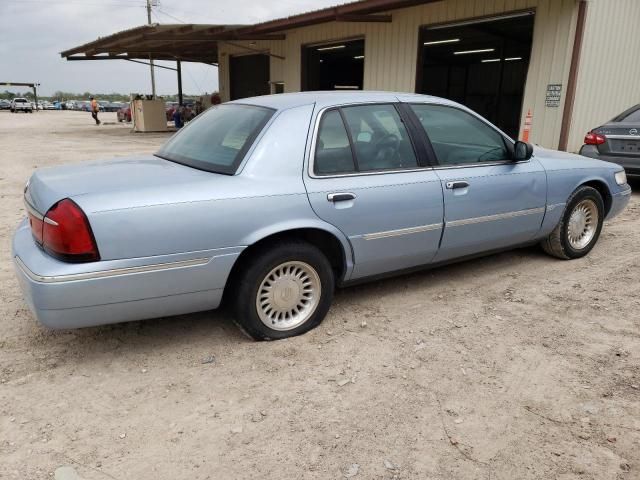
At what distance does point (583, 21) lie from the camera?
10.4 m

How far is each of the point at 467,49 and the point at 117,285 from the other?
22543mm

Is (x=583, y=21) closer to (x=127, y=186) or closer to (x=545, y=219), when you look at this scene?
(x=545, y=219)

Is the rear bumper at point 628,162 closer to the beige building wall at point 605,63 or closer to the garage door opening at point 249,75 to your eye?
the beige building wall at point 605,63

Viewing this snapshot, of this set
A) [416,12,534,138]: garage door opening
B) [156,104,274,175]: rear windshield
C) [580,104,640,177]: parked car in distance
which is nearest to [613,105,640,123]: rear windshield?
[580,104,640,177]: parked car in distance

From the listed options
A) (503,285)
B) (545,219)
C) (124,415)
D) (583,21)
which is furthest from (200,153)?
(583,21)

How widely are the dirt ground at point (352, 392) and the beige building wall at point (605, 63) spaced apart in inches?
305

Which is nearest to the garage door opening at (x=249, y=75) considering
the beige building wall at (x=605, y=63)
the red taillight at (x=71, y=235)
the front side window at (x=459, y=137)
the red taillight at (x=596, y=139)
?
the beige building wall at (x=605, y=63)

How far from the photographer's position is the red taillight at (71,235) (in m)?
2.85

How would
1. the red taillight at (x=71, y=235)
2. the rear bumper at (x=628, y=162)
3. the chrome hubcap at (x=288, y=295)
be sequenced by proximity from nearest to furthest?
the red taillight at (x=71, y=235)
the chrome hubcap at (x=288, y=295)
the rear bumper at (x=628, y=162)

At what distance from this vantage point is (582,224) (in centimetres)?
529

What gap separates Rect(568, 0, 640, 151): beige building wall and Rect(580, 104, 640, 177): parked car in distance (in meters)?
2.26

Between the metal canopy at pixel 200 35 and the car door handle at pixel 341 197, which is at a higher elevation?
the metal canopy at pixel 200 35

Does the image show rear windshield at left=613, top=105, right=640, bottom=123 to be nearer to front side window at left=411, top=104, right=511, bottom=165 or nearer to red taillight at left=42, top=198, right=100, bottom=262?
front side window at left=411, top=104, right=511, bottom=165

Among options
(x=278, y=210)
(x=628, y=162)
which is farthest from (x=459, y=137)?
(x=628, y=162)
